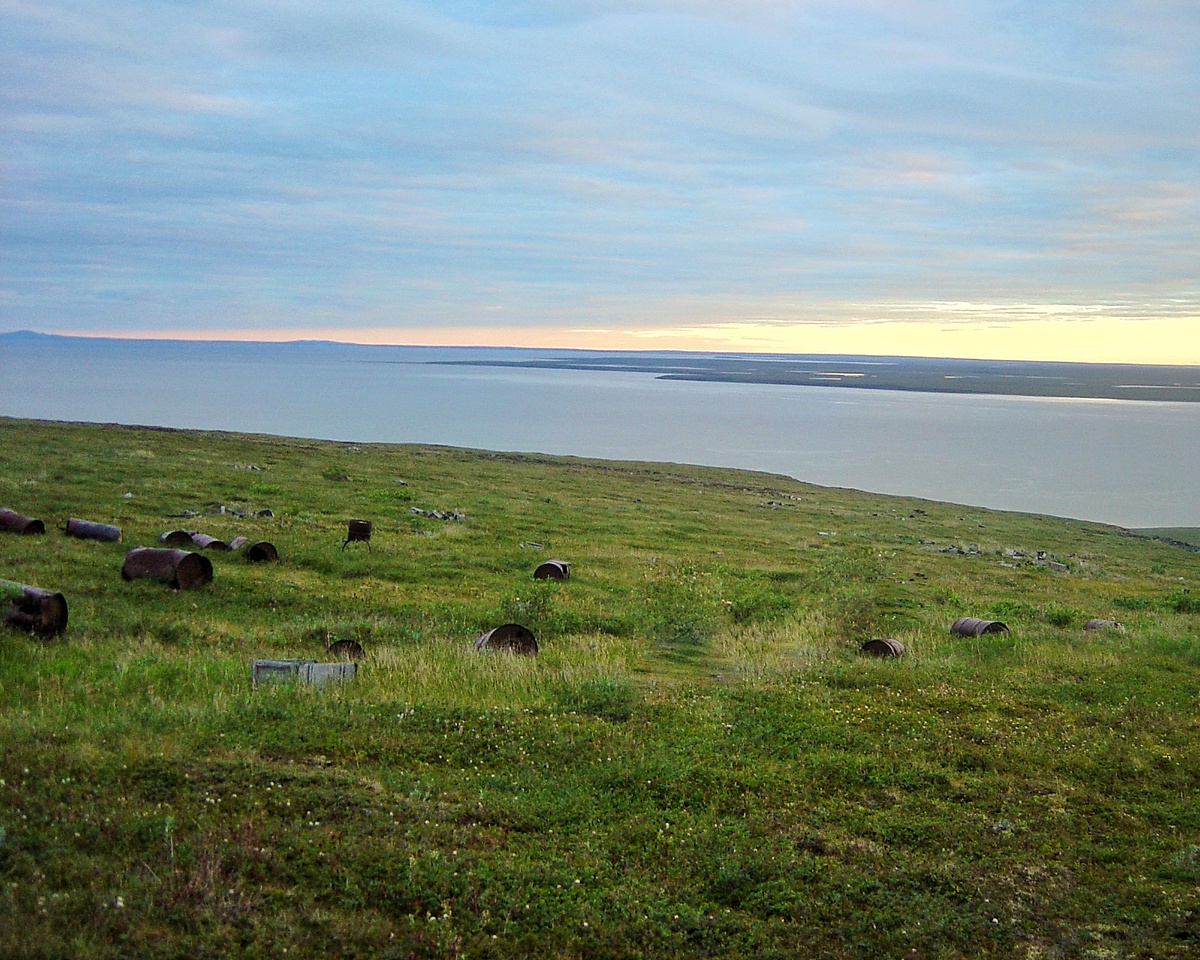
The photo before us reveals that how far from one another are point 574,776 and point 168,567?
1031 cm

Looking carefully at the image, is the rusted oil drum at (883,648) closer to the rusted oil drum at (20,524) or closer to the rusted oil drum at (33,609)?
the rusted oil drum at (33,609)

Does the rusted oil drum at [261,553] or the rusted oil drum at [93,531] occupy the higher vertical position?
the rusted oil drum at [93,531]

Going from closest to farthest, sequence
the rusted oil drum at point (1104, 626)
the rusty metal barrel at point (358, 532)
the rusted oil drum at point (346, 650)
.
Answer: the rusted oil drum at point (346, 650)
the rusted oil drum at point (1104, 626)
the rusty metal barrel at point (358, 532)

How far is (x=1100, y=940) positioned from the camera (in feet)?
22.9

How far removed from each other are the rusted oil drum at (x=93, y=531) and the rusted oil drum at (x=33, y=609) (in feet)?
24.1

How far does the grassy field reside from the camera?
674 centimetres

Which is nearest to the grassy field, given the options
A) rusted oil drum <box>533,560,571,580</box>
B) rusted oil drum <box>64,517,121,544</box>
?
rusted oil drum <box>64,517,121,544</box>

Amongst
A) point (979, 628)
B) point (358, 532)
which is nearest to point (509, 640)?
point (979, 628)

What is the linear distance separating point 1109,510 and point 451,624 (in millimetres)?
81233

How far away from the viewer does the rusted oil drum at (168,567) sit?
642 inches

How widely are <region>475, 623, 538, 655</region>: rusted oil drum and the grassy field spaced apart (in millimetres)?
405

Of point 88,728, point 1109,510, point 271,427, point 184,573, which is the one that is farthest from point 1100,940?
point 271,427

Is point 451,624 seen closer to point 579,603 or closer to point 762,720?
point 579,603

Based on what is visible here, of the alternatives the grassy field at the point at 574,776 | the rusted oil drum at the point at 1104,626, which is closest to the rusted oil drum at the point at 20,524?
the grassy field at the point at 574,776
